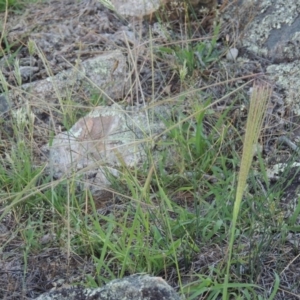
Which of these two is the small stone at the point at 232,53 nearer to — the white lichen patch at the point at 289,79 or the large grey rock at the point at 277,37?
the large grey rock at the point at 277,37

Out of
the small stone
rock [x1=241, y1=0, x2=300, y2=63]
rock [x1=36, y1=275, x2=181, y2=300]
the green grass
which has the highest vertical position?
rock [x1=241, y1=0, x2=300, y2=63]

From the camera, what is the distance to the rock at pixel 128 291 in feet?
5.58

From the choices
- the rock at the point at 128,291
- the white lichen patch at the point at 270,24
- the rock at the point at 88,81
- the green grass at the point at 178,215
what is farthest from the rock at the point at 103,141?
the rock at the point at 128,291

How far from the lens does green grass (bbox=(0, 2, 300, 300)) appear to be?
2078 mm

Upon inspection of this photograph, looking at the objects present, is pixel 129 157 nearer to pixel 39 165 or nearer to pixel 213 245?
pixel 39 165

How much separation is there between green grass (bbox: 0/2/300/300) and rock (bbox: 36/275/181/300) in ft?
0.61

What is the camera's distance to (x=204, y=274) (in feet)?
7.01

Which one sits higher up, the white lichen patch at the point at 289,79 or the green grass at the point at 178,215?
the white lichen patch at the point at 289,79

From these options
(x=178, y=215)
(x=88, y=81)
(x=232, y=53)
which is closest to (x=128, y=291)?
(x=178, y=215)

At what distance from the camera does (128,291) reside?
5.66ft

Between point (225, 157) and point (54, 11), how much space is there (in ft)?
5.59

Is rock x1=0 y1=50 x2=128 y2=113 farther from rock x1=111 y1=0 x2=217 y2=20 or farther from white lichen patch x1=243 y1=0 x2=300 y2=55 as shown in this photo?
white lichen patch x1=243 y1=0 x2=300 y2=55

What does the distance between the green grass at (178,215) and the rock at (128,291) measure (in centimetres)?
19

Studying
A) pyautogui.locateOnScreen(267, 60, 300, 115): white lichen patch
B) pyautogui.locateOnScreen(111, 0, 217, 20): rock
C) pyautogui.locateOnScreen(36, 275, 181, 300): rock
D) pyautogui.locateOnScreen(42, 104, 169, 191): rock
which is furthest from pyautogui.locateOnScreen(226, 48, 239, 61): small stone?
pyautogui.locateOnScreen(36, 275, 181, 300): rock
